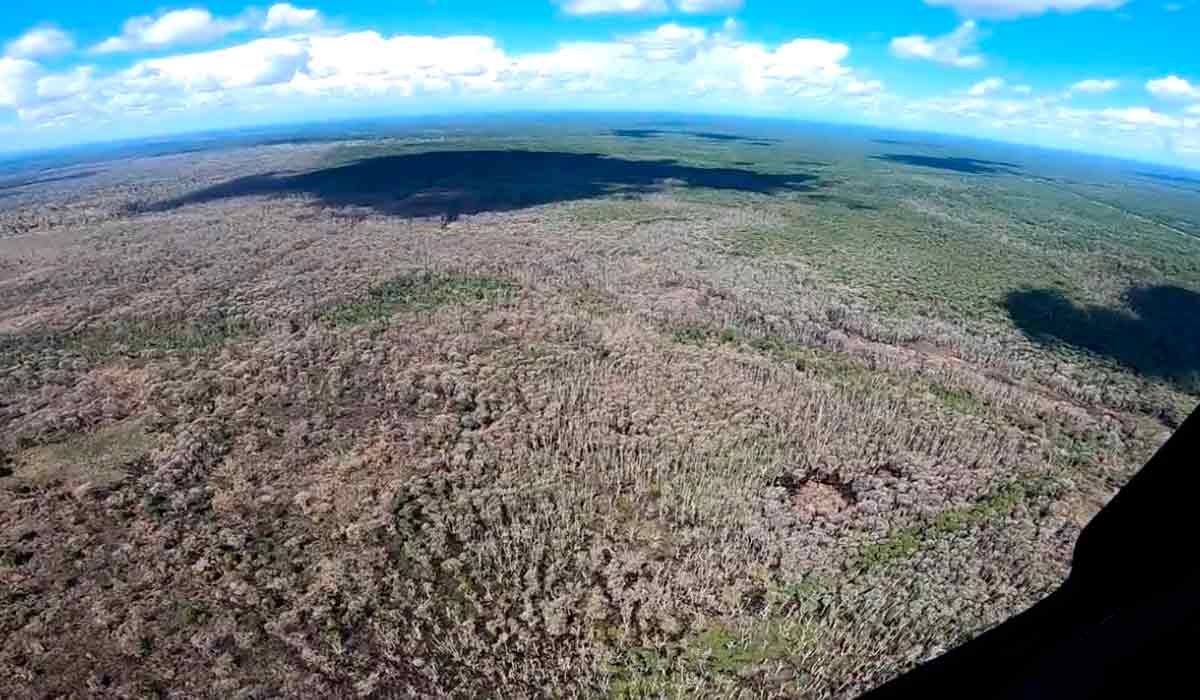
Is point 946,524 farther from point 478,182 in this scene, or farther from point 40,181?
point 40,181

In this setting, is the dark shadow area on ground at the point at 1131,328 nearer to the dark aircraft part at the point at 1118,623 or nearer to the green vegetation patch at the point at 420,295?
the green vegetation patch at the point at 420,295

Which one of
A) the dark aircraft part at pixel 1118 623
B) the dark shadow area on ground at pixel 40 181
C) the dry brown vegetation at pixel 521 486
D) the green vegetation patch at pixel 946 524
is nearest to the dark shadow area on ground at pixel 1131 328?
the dry brown vegetation at pixel 521 486

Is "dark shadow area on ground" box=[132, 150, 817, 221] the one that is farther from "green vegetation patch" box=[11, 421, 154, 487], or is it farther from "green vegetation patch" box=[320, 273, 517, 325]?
"green vegetation patch" box=[11, 421, 154, 487]

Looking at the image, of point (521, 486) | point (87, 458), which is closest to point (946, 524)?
point (521, 486)

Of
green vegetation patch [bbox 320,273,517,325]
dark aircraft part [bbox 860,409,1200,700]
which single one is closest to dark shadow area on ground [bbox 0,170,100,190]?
green vegetation patch [bbox 320,273,517,325]

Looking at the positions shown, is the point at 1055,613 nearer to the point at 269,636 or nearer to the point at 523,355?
the point at 269,636

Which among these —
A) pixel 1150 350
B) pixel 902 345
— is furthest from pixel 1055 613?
pixel 1150 350
